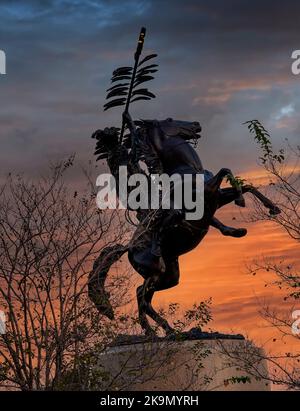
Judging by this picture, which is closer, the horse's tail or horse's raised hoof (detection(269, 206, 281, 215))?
horse's raised hoof (detection(269, 206, 281, 215))

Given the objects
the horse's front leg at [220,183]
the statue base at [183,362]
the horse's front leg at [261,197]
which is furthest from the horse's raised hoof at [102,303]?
the horse's front leg at [261,197]

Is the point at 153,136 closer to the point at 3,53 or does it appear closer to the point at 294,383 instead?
the point at 3,53

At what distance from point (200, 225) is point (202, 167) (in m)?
1.17

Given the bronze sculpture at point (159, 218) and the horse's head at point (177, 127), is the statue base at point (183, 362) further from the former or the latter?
the horse's head at point (177, 127)

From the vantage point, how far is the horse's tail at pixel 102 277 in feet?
56.0

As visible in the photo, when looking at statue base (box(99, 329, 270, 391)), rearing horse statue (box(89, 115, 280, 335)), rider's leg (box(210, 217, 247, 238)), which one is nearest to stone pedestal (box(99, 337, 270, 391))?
statue base (box(99, 329, 270, 391))

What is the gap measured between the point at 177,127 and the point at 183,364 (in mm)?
4374

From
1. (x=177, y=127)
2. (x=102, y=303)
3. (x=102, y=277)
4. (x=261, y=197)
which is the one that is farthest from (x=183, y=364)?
(x=177, y=127)

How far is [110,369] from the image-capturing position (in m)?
17.5

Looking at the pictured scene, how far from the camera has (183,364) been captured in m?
17.2

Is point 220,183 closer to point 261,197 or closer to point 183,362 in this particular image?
point 261,197

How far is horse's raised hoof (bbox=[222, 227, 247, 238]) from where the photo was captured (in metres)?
16.4

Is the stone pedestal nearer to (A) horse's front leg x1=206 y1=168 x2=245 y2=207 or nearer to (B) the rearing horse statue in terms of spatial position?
(B) the rearing horse statue
